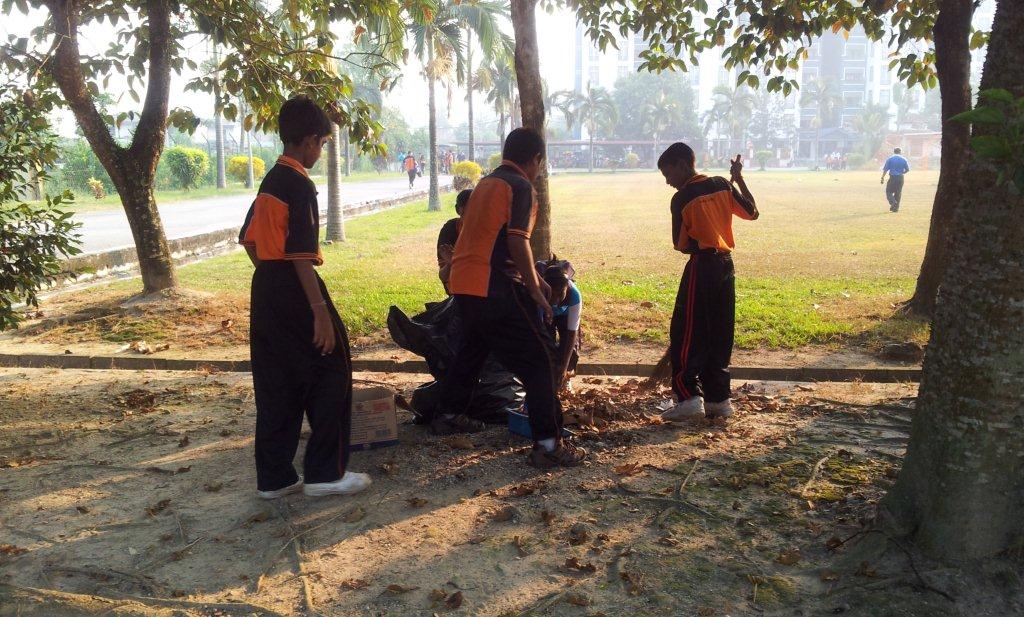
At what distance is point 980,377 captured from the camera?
10.4 feet

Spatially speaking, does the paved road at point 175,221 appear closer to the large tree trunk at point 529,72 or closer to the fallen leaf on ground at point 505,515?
the large tree trunk at point 529,72

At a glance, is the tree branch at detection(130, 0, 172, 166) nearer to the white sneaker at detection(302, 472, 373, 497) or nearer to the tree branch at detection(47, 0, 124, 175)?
the tree branch at detection(47, 0, 124, 175)

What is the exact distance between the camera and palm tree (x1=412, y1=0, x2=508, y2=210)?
80.6ft

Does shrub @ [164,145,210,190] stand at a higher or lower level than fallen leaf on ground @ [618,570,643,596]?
higher

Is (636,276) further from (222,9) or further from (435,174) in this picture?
(435,174)

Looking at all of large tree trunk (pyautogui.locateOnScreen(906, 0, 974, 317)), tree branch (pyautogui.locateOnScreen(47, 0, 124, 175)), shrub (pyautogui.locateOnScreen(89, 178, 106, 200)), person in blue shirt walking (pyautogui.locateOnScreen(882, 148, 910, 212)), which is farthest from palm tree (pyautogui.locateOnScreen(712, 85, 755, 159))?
tree branch (pyautogui.locateOnScreen(47, 0, 124, 175))

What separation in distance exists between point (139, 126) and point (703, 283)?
21.5ft

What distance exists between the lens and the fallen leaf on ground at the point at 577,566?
3.49 m

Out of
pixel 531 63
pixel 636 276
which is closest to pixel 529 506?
pixel 531 63

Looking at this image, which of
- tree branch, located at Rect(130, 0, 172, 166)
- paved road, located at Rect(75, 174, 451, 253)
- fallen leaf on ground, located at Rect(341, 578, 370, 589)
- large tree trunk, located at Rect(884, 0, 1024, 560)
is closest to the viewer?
large tree trunk, located at Rect(884, 0, 1024, 560)

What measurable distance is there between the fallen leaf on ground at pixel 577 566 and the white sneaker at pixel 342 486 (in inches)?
50.9

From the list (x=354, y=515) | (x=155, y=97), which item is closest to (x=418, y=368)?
(x=354, y=515)

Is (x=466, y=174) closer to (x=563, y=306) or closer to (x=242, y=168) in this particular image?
(x=242, y=168)

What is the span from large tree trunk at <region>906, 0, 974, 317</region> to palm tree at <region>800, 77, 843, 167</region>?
337 feet
